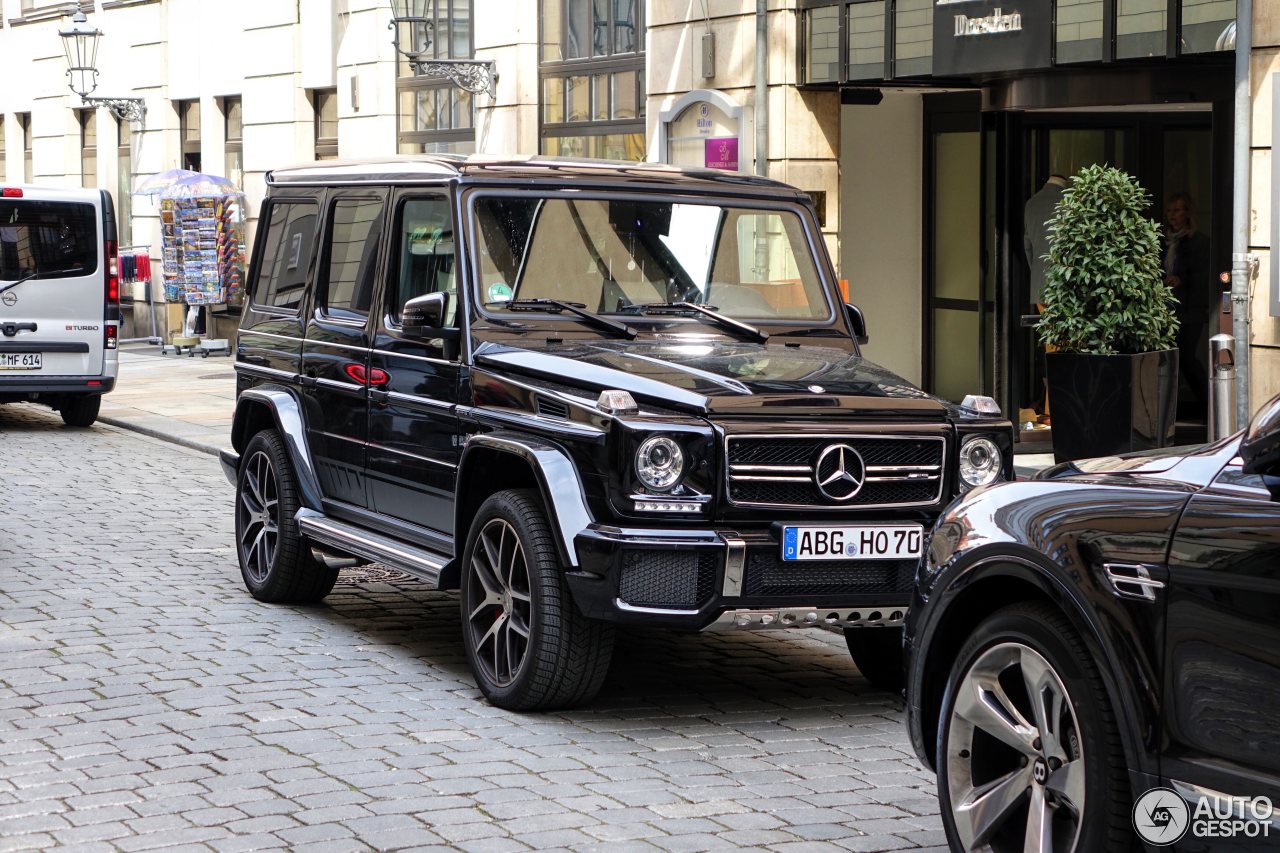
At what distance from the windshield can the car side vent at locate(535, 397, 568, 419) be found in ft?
2.63

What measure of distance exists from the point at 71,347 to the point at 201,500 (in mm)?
5517

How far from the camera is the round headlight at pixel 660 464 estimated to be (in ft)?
20.9

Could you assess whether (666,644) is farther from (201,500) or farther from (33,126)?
(33,126)

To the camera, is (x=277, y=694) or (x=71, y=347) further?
(x=71, y=347)

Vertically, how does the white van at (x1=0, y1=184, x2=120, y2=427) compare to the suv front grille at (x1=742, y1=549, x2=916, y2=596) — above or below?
above

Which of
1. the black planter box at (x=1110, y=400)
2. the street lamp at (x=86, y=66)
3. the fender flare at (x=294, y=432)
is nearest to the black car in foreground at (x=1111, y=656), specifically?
the fender flare at (x=294, y=432)

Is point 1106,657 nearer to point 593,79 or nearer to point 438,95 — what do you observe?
point 593,79

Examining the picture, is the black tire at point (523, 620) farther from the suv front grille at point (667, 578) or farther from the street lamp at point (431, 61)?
the street lamp at point (431, 61)

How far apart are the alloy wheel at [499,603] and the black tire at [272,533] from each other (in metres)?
1.95

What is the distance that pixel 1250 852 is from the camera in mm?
3797

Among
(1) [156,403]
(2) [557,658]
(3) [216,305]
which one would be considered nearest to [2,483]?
(1) [156,403]

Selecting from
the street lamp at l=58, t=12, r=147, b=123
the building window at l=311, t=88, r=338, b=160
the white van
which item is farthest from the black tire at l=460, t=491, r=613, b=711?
the street lamp at l=58, t=12, r=147, b=123

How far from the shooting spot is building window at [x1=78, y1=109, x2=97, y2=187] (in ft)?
113

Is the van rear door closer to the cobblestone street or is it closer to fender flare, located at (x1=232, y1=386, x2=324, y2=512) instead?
the cobblestone street
